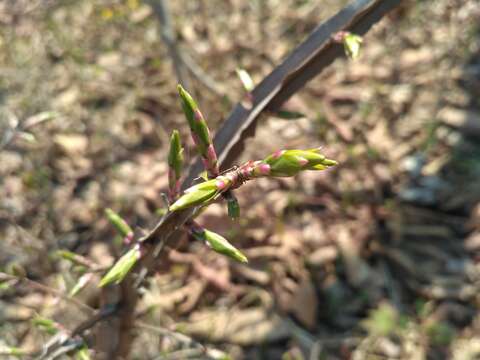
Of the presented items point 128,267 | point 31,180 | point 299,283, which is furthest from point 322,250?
point 128,267

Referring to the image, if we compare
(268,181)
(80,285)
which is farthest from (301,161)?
(268,181)

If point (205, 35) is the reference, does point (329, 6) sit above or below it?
below

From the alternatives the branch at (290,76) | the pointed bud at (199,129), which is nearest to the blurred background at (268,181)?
the branch at (290,76)

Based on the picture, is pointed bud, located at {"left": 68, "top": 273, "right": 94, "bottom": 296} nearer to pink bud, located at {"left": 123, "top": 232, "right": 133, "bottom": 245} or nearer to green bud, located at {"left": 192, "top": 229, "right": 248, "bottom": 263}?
pink bud, located at {"left": 123, "top": 232, "right": 133, "bottom": 245}

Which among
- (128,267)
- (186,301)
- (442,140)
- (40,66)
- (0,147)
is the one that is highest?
(40,66)

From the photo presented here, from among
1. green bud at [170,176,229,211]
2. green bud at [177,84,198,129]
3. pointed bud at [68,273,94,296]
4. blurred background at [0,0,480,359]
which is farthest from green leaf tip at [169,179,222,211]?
blurred background at [0,0,480,359]

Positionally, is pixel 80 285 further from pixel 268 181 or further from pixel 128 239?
pixel 268 181

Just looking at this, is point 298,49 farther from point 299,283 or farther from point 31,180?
point 31,180
